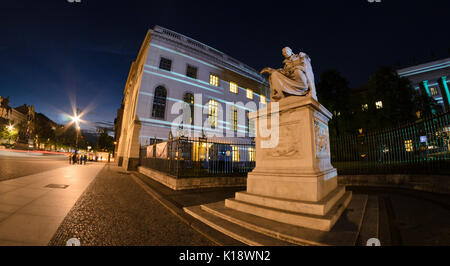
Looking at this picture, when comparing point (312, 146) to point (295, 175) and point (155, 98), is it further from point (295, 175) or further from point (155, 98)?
point (155, 98)

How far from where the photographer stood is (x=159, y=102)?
1811 cm

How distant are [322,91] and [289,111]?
65.1 feet

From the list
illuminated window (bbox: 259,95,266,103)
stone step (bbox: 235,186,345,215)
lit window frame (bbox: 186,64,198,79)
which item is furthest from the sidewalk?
illuminated window (bbox: 259,95,266,103)

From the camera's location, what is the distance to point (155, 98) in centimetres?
1800

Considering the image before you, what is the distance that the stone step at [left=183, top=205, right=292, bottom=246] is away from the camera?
2.27m

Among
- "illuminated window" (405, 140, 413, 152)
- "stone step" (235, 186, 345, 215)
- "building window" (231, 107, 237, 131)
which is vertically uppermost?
"building window" (231, 107, 237, 131)

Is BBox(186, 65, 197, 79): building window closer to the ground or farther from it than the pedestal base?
farther from it

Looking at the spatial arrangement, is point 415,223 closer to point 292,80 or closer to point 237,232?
point 237,232

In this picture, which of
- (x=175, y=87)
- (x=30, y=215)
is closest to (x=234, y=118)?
(x=175, y=87)

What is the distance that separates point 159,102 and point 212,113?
6.66m

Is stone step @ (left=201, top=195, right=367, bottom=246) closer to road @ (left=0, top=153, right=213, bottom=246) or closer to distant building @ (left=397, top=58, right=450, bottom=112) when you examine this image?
road @ (left=0, top=153, right=213, bottom=246)

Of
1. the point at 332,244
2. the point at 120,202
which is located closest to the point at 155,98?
the point at 120,202

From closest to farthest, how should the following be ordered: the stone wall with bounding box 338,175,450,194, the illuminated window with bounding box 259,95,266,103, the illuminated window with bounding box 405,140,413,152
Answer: the stone wall with bounding box 338,175,450,194 < the illuminated window with bounding box 405,140,413,152 < the illuminated window with bounding box 259,95,266,103

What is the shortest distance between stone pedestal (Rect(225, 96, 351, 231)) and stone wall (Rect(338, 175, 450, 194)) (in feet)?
12.7
